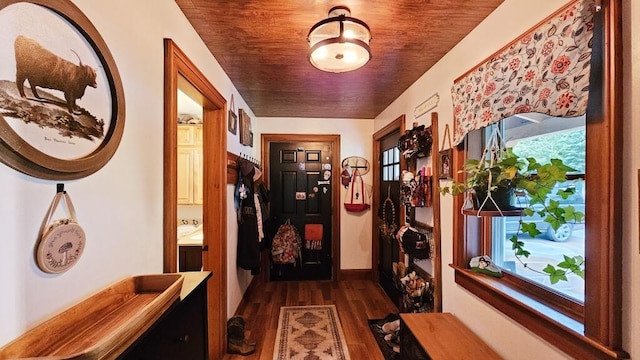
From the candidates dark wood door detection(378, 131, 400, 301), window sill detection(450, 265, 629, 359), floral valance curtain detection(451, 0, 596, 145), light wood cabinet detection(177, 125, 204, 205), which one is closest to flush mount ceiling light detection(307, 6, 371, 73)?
floral valance curtain detection(451, 0, 596, 145)

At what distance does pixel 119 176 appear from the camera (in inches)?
38.5

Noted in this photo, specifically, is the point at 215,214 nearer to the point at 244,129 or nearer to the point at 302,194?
the point at 244,129

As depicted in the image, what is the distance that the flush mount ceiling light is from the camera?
1.42 metres

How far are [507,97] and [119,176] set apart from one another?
1.65m

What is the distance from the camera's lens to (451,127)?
184 cm

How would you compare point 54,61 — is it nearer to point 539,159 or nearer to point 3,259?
point 3,259

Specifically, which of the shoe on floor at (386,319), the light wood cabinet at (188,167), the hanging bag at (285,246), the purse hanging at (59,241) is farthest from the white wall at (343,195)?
the purse hanging at (59,241)

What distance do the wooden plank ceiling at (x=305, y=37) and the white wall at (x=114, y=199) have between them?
0.28 meters

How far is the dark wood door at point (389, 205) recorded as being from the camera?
10.0 feet

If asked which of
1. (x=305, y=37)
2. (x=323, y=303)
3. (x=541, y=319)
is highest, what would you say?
(x=305, y=37)

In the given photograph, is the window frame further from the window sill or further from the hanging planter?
the hanging planter

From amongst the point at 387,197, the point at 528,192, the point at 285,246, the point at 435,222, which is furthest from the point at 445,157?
the point at 285,246

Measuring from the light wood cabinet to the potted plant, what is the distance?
261 centimetres

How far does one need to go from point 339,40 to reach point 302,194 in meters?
2.58
